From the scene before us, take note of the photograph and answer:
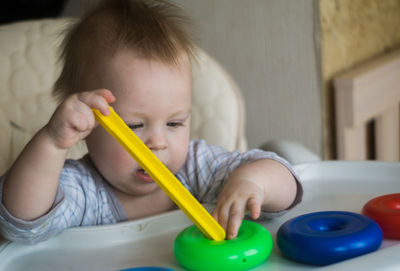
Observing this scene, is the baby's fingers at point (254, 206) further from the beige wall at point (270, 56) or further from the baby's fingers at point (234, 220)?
the beige wall at point (270, 56)

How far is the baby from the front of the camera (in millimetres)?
534

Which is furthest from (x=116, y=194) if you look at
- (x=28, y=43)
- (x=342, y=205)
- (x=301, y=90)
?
(x=301, y=90)

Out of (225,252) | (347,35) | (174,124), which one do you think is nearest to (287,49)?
(347,35)

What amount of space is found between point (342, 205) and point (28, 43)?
656mm

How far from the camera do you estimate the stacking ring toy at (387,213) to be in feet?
1.62

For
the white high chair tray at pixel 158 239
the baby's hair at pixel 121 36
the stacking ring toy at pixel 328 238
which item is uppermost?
the baby's hair at pixel 121 36

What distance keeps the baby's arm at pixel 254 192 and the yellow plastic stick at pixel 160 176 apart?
2 cm

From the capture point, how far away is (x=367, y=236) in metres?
0.45

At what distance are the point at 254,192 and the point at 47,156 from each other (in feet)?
0.71

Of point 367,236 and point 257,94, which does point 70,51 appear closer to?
point 367,236

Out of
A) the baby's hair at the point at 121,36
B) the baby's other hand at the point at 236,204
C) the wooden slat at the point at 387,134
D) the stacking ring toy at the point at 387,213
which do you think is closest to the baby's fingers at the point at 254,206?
the baby's other hand at the point at 236,204

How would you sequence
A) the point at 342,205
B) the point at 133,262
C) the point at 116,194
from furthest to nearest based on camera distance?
the point at 116,194
the point at 342,205
the point at 133,262

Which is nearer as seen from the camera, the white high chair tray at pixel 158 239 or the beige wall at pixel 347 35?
the white high chair tray at pixel 158 239

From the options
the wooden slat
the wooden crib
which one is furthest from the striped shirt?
the wooden slat
